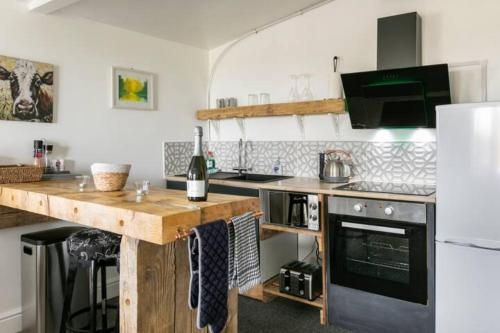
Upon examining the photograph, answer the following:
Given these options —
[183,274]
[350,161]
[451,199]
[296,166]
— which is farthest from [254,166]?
[183,274]

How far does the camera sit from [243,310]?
2.95 meters

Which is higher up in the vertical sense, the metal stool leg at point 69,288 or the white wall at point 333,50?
the white wall at point 333,50

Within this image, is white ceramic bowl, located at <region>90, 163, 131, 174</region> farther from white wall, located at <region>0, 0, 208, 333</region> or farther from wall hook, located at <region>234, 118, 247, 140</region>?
wall hook, located at <region>234, 118, 247, 140</region>

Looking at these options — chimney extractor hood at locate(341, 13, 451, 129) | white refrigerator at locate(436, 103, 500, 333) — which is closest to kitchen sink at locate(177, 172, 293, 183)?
chimney extractor hood at locate(341, 13, 451, 129)

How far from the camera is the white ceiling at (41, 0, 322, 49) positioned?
291 cm

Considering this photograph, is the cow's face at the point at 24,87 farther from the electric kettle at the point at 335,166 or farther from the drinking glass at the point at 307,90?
the electric kettle at the point at 335,166

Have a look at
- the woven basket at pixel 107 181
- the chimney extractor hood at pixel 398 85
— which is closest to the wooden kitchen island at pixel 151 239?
the woven basket at pixel 107 181

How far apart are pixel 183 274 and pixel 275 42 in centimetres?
269

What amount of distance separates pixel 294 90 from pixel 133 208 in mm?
2438

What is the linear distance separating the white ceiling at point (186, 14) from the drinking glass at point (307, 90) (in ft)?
2.01

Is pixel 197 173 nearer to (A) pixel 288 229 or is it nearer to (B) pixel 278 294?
(A) pixel 288 229

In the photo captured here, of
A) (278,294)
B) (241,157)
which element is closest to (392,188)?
(278,294)

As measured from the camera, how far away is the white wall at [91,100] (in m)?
2.64

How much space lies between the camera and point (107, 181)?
1896 mm
